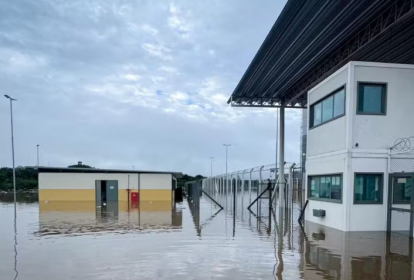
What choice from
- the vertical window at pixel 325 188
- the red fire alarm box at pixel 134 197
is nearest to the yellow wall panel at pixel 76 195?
the red fire alarm box at pixel 134 197

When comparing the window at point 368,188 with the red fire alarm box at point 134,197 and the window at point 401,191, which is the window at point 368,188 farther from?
the red fire alarm box at point 134,197

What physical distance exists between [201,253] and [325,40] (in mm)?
11265

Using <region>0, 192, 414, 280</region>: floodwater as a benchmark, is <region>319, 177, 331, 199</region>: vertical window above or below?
above

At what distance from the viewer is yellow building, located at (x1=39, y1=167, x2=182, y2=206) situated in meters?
32.6

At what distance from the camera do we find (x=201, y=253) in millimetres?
9086

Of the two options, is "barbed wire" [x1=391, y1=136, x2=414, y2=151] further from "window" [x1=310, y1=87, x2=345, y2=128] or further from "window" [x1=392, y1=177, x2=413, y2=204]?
"window" [x1=310, y1=87, x2=345, y2=128]

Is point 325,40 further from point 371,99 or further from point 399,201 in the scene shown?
point 399,201

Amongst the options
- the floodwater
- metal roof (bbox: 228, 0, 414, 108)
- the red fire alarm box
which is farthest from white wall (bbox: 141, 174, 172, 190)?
the floodwater

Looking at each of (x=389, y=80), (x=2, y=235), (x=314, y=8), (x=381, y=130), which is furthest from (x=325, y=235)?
(x=2, y=235)

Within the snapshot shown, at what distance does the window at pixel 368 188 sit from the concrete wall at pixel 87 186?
22.7 m

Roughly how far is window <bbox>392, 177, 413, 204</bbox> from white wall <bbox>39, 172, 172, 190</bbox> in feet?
77.5

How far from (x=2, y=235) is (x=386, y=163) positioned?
540 inches

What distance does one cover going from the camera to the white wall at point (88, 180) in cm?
3272

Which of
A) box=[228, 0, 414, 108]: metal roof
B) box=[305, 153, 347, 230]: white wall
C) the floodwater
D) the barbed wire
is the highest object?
box=[228, 0, 414, 108]: metal roof
